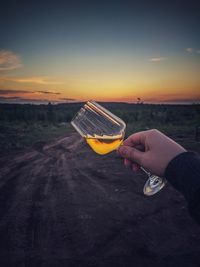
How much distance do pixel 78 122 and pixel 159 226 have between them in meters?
4.22

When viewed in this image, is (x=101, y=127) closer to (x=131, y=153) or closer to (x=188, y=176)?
(x=131, y=153)

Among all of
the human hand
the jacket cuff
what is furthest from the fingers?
the jacket cuff

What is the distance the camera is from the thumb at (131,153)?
1757 mm

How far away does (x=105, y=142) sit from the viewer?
79.0 inches

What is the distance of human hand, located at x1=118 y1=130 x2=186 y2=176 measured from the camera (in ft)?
4.82

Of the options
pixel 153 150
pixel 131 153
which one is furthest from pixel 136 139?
pixel 153 150

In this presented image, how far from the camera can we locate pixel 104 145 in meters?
2.03

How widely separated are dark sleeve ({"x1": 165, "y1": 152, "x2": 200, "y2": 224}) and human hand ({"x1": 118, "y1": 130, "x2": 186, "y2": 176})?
0.18 feet

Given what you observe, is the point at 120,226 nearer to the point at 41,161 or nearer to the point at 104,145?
the point at 104,145

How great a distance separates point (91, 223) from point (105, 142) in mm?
4156

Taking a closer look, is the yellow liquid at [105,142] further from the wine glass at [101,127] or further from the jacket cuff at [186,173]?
the jacket cuff at [186,173]

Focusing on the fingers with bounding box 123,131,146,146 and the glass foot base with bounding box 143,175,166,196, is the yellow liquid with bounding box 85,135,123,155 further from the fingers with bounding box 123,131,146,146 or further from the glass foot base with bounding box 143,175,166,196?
the glass foot base with bounding box 143,175,166,196

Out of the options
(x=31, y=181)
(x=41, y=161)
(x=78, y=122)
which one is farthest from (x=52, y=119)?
(x=78, y=122)

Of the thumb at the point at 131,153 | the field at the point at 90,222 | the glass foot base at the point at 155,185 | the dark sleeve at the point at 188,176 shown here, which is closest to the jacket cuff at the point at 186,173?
the dark sleeve at the point at 188,176
